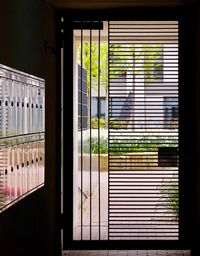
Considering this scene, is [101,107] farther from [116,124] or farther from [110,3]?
[110,3]

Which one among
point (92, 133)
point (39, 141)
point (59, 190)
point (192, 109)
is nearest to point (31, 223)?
point (39, 141)

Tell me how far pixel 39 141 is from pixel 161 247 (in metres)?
1.69

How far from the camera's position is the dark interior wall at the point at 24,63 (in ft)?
9.82

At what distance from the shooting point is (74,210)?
5039 mm

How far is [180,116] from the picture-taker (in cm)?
491

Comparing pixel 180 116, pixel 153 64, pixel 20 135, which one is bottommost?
pixel 20 135

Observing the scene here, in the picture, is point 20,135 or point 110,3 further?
point 110,3

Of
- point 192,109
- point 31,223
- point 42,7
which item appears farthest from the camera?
point 192,109

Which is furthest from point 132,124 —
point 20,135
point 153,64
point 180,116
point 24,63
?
point 20,135

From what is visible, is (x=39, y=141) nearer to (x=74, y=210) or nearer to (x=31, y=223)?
(x=31, y=223)

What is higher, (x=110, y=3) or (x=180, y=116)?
(x=110, y=3)

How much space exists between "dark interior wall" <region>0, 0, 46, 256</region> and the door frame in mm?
670

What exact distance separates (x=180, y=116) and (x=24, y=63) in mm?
1930

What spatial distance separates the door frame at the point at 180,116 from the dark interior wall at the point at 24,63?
2.20 ft
